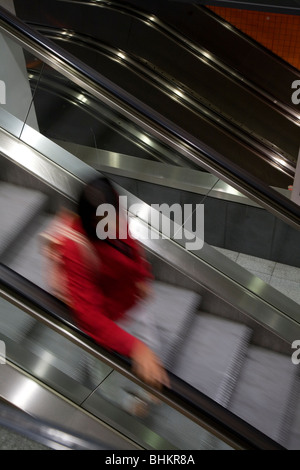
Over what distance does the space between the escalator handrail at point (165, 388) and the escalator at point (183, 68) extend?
5242 mm

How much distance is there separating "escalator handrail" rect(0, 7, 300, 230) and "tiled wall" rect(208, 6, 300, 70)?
14.7 ft

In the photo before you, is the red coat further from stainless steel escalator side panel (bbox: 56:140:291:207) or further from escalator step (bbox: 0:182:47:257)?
stainless steel escalator side panel (bbox: 56:140:291:207)

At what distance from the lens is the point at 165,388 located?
8.29 feet

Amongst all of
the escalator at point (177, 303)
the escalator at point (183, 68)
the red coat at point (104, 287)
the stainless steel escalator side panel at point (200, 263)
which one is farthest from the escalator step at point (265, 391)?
the escalator at point (183, 68)

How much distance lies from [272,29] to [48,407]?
633 cm

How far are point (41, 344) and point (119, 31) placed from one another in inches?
242

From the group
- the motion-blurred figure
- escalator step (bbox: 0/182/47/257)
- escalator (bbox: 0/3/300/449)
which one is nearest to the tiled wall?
escalator (bbox: 0/3/300/449)

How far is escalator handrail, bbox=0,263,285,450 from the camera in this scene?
8.07ft

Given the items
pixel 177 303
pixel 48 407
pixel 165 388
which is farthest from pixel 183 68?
pixel 165 388

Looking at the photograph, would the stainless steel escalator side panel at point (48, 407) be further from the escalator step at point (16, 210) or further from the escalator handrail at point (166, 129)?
the escalator handrail at point (166, 129)

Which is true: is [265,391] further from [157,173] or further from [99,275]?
[157,173]

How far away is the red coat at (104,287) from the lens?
9.21 feet
